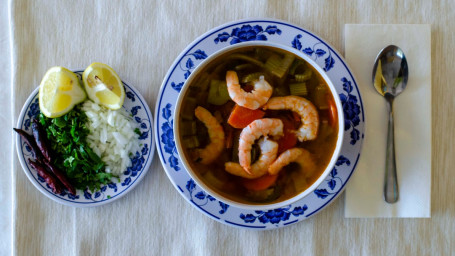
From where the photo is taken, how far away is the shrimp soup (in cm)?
132

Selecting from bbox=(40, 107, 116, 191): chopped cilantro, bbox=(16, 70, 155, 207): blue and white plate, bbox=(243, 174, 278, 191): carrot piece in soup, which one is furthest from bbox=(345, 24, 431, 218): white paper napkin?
bbox=(40, 107, 116, 191): chopped cilantro

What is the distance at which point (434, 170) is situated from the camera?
155 cm

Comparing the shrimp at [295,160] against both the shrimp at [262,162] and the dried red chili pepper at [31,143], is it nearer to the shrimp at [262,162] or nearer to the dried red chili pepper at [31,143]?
the shrimp at [262,162]

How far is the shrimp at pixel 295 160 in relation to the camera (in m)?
1.32

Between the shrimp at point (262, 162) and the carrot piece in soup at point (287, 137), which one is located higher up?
the carrot piece in soup at point (287, 137)

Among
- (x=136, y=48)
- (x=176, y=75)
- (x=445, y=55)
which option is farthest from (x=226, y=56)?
(x=445, y=55)

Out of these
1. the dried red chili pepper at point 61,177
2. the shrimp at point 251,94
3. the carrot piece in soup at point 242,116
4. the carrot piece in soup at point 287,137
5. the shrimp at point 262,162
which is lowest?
the dried red chili pepper at point 61,177

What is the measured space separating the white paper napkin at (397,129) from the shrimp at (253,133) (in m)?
0.44

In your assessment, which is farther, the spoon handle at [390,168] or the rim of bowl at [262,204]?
the spoon handle at [390,168]

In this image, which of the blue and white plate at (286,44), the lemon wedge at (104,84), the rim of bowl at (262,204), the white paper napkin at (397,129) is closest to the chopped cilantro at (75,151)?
the lemon wedge at (104,84)

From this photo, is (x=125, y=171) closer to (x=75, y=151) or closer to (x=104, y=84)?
(x=75, y=151)

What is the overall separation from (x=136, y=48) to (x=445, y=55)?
1279 millimetres

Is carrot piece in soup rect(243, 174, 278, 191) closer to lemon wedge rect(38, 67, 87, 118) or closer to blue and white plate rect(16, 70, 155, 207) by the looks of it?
blue and white plate rect(16, 70, 155, 207)

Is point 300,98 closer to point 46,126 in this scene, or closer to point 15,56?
point 46,126
